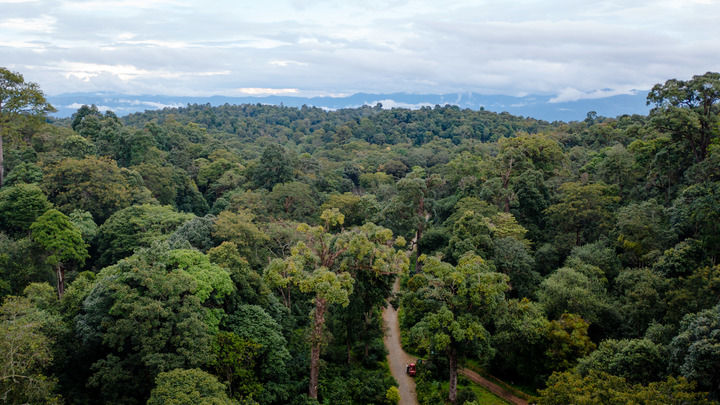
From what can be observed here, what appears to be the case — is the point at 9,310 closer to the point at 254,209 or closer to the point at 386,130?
the point at 254,209

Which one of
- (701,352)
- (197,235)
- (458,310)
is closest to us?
(701,352)

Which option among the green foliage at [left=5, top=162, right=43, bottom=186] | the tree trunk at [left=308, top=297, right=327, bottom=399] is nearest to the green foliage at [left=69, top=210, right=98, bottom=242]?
the green foliage at [left=5, top=162, right=43, bottom=186]

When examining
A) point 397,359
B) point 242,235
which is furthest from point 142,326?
point 397,359

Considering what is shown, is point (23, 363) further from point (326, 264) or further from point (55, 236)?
point (55, 236)

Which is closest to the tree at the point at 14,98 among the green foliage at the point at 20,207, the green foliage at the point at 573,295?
the green foliage at the point at 20,207

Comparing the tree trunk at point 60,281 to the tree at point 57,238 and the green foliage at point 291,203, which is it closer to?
the tree at point 57,238

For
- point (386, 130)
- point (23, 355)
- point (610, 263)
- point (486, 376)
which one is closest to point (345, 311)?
point (486, 376)

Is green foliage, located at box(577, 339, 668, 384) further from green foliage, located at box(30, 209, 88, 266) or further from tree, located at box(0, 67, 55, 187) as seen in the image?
tree, located at box(0, 67, 55, 187)
